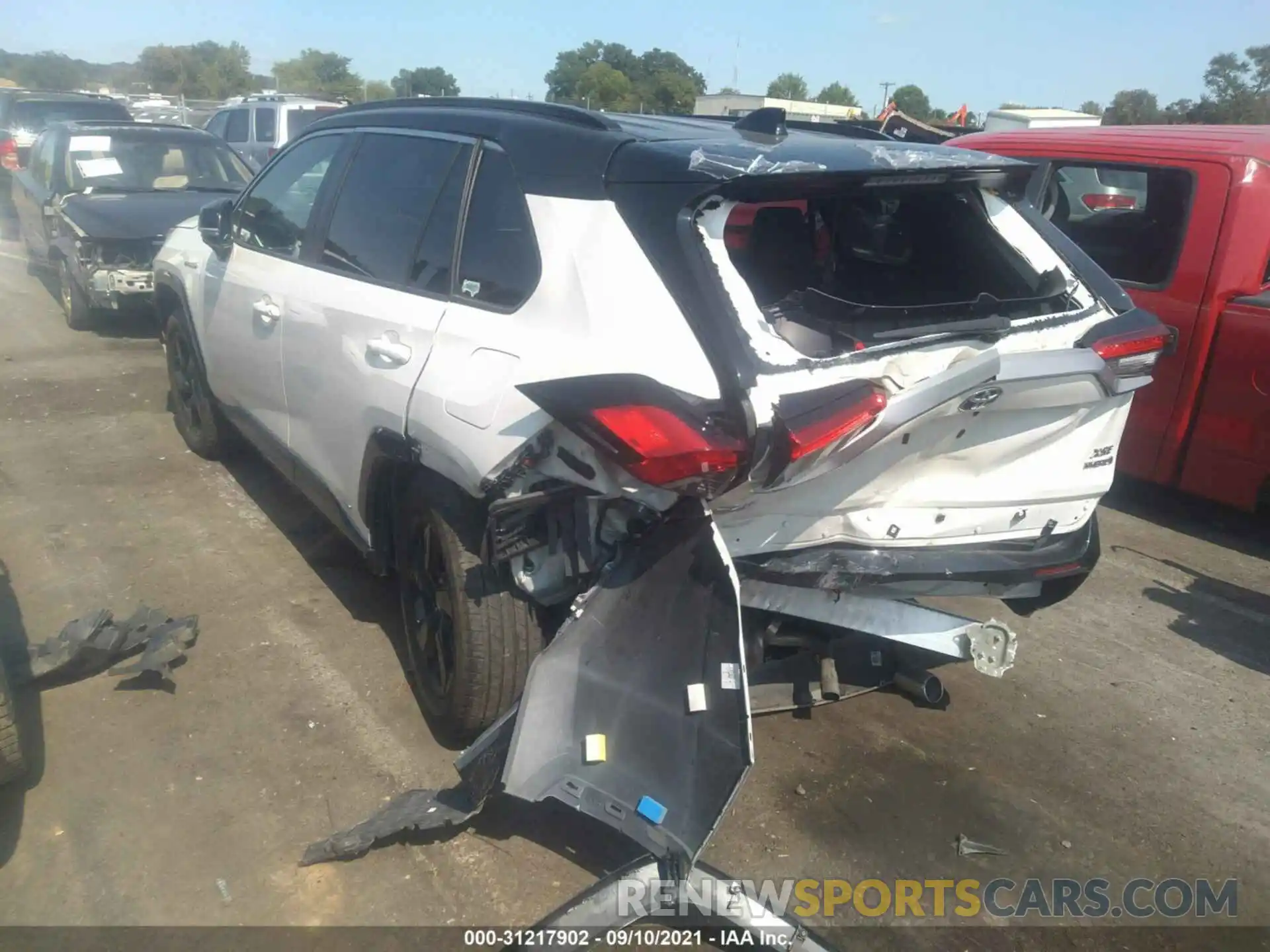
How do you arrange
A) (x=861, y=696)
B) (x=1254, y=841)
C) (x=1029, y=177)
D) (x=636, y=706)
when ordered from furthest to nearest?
(x=861, y=696) → (x=1029, y=177) → (x=1254, y=841) → (x=636, y=706)

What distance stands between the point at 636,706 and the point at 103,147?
357 inches

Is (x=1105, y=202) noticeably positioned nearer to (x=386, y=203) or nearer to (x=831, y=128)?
(x=831, y=128)

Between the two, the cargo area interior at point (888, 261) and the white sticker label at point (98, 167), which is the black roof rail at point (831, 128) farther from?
the white sticker label at point (98, 167)

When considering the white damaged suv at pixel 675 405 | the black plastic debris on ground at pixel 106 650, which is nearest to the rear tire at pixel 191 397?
the black plastic debris on ground at pixel 106 650

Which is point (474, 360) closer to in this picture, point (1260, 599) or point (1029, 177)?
point (1029, 177)

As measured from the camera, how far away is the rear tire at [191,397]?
17.0 feet

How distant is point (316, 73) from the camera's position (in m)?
61.8

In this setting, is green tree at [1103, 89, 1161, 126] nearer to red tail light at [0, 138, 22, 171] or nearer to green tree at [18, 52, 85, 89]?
red tail light at [0, 138, 22, 171]

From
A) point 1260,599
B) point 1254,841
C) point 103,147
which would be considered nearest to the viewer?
point 1254,841

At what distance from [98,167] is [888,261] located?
8.35 m

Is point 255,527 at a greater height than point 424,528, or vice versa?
point 424,528

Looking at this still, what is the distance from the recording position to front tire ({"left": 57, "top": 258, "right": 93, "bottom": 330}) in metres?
8.33

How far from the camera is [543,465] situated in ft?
8.32

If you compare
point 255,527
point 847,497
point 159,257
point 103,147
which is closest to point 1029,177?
point 847,497
